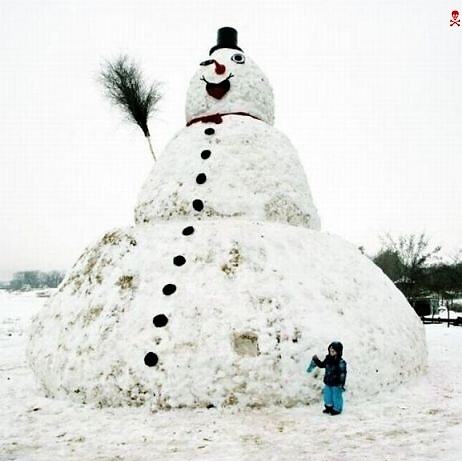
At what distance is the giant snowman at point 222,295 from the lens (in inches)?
251

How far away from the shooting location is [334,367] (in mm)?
6191

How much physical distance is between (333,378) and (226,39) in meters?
8.26

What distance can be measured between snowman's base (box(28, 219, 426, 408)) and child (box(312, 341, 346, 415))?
35 cm

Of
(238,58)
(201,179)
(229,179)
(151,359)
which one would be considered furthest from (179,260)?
(238,58)

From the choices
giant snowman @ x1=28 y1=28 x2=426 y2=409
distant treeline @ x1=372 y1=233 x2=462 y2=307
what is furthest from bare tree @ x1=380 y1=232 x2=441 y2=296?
giant snowman @ x1=28 y1=28 x2=426 y2=409

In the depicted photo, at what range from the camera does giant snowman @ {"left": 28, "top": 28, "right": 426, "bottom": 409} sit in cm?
638

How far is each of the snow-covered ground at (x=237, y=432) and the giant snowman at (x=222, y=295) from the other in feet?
1.00

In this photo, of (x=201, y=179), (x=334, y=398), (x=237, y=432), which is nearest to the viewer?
(x=237, y=432)

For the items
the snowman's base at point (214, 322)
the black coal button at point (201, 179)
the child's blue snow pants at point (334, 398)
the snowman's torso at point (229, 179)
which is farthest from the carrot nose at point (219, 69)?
the child's blue snow pants at point (334, 398)

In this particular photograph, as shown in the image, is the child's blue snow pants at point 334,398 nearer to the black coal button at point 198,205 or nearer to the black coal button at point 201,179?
the black coal button at point 198,205

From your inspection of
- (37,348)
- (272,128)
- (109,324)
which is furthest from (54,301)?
(272,128)

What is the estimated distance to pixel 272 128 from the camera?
9805mm

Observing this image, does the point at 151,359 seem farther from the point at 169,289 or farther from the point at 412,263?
the point at 412,263

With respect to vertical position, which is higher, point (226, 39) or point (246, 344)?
point (226, 39)
